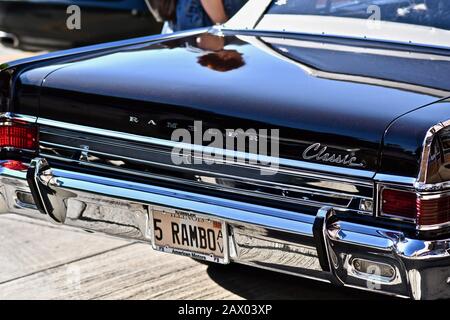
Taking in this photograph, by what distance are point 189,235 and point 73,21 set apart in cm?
640

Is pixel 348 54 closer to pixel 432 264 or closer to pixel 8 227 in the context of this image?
pixel 432 264

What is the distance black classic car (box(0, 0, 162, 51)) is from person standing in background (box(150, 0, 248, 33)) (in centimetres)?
299

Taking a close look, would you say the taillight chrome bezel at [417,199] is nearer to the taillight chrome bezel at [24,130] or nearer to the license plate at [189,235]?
the license plate at [189,235]

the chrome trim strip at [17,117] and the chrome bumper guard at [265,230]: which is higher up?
the chrome trim strip at [17,117]

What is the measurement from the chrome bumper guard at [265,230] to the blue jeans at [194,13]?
2.66 metres

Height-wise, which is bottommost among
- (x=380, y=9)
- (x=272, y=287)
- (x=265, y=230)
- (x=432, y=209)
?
(x=272, y=287)

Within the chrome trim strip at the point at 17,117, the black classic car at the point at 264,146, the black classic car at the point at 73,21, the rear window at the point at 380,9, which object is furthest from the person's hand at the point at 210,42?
Result: the black classic car at the point at 73,21

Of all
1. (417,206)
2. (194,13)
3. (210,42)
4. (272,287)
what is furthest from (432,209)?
(194,13)

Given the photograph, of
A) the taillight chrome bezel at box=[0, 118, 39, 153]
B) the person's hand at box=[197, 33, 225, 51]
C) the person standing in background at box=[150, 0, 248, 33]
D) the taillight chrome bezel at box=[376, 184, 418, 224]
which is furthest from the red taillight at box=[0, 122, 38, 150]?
the person standing in background at box=[150, 0, 248, 33]

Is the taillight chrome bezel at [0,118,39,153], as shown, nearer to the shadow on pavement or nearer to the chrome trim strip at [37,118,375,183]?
the chrome trim strip at [37,118,375,183]

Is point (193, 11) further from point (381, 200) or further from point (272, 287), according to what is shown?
point (381, 200)

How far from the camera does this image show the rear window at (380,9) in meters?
4.10

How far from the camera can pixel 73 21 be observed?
9.42 meters
